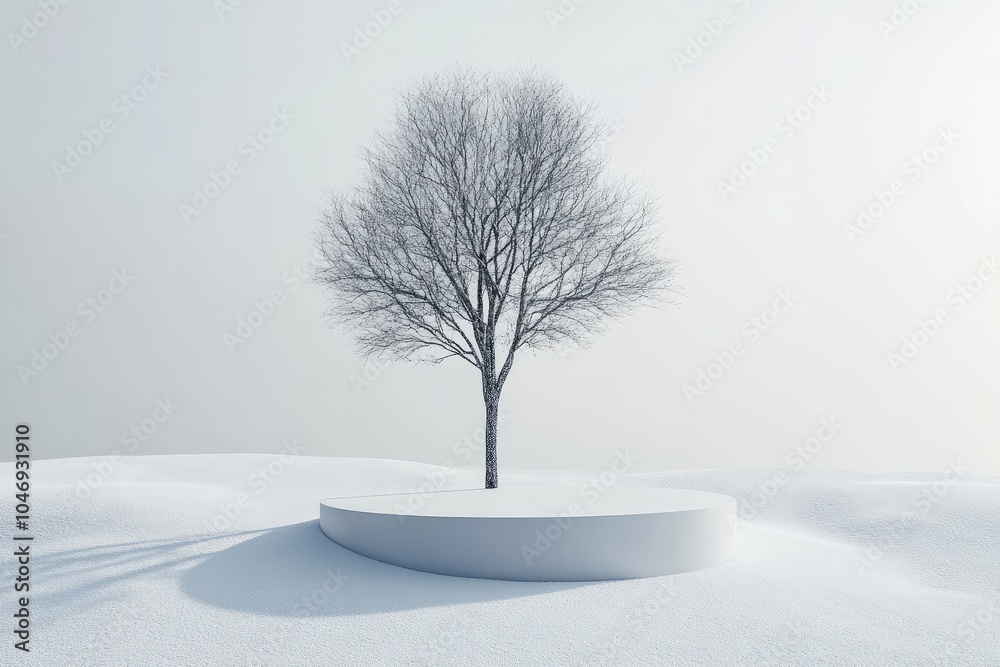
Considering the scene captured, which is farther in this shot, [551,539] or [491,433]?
[491,433]

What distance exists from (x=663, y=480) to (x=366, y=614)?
32.9 feet

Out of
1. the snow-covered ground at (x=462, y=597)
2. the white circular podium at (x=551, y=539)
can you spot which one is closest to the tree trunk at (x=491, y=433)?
the white circular podium at (x=551, y=539)

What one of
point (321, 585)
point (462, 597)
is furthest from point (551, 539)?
point (321, 585)

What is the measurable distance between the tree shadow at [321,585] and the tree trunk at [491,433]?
304 cm

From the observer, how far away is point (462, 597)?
7.55 metres

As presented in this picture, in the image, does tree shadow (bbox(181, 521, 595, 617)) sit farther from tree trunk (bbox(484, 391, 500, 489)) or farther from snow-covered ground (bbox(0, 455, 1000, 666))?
tree trunk (bbox(484, 391, 500, 489))

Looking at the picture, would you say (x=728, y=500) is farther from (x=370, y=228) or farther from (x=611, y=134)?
(x=370, y=228)

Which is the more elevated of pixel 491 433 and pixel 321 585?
pixel 491 433

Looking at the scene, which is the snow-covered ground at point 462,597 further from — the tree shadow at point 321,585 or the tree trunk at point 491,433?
the tree trunk at point 491,433

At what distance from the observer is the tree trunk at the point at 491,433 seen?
38.5ft

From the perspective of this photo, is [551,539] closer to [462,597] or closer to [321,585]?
[462,597]

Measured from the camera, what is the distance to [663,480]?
52.3 feet

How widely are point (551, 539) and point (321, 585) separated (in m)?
2.63

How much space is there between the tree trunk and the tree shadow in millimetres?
3044
